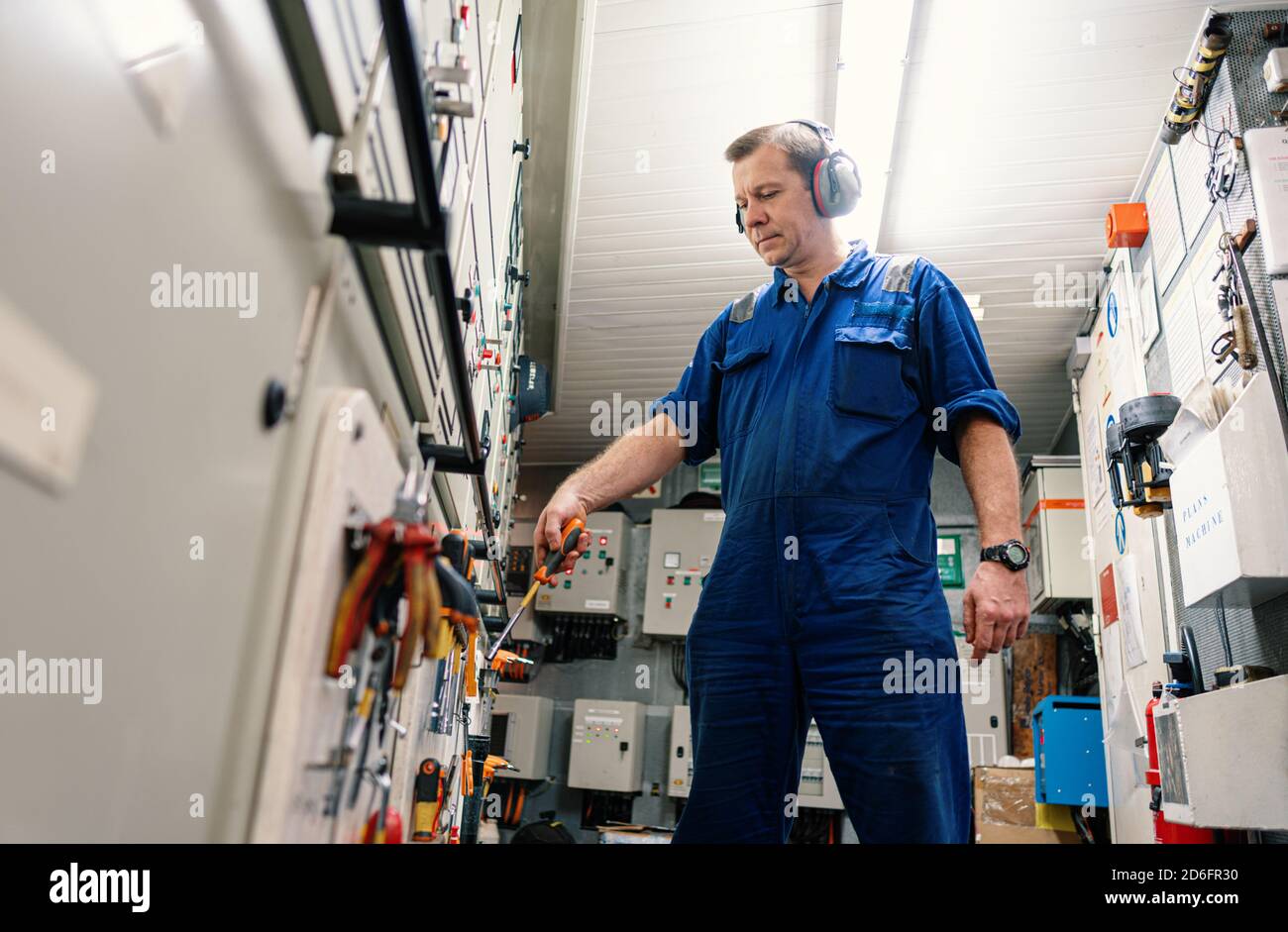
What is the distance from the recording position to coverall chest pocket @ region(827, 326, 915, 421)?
1.53 metres

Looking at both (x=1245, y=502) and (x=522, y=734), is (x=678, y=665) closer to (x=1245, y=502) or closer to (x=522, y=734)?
(x=522, y=734)

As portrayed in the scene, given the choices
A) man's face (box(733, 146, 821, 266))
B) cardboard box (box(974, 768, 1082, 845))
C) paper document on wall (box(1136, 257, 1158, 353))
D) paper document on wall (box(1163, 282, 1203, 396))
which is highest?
paper document on wall (box(1136, 257, 1158, 353))

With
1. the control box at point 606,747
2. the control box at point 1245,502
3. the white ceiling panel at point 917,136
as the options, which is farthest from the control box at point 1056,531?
the control box at point 606,747

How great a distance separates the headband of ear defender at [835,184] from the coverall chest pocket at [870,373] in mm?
294

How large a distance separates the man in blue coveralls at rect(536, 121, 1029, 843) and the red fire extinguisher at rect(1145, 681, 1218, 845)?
1692mm

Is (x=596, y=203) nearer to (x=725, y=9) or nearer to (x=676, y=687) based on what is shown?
Answer: (x=725, y=9)

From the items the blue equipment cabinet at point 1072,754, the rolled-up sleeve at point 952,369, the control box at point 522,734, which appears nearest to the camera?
the rolled-up sleeve at point 952,369

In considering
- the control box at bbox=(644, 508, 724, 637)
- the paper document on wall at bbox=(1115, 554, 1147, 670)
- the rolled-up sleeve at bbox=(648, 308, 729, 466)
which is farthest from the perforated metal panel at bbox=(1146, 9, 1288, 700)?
the control box at bbox=(644, 508, 724, 637)

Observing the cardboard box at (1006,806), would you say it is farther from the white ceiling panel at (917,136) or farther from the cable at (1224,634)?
the white ceiling panel at (917,136)

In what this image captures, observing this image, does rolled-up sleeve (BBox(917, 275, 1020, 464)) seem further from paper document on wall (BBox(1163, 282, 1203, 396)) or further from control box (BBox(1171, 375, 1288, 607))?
paper document on wall (BBox(1163, 282, 1203, 396))

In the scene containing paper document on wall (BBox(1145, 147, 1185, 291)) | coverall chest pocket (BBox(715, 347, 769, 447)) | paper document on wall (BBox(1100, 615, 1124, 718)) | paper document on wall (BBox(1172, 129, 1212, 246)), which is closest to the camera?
coverall chest pocket (BBox(715, 347, 769, 447))

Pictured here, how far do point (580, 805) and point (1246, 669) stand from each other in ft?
14.9

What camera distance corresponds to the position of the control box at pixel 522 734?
5.51m

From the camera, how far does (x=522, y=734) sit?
5.55 metres
